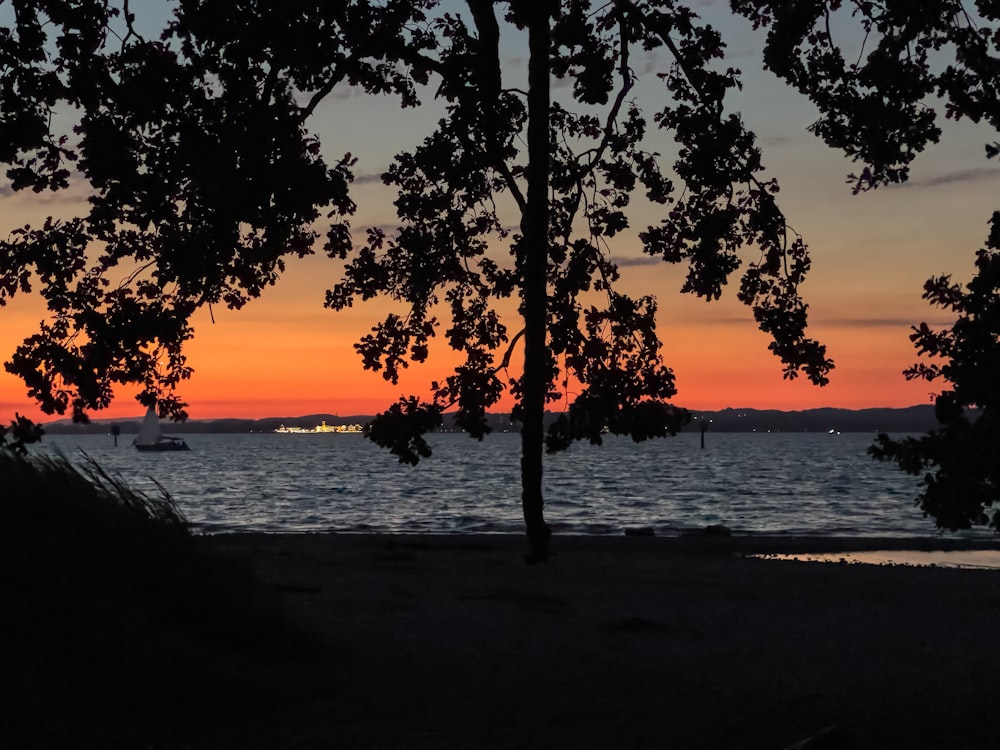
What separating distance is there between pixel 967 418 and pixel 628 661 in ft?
12.5

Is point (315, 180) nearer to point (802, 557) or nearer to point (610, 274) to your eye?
point (610, 274)

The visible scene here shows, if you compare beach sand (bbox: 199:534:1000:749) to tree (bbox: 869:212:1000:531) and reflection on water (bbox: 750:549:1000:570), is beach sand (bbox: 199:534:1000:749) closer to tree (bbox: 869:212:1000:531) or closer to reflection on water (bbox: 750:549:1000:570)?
tree (bbox: 869:212:1000:531)

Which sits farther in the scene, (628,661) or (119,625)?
(628,661)

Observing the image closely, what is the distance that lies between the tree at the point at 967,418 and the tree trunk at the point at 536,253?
10.2 meters

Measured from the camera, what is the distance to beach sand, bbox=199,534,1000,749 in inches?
323

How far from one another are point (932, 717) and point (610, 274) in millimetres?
13132

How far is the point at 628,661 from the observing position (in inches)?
413

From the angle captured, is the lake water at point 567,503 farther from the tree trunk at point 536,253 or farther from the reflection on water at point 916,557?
the tree trunk at point 536,253

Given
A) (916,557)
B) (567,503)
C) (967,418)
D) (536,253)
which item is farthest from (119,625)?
(567,503)

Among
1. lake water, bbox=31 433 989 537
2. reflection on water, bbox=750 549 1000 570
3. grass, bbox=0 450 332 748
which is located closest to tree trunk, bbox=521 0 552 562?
grass, bbox=0 450 332 748

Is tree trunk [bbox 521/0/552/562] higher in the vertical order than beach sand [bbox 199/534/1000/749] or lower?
higher

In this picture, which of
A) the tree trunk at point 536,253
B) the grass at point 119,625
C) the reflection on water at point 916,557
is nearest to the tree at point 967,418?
the grass at point 119,625

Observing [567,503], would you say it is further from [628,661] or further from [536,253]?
[628,661]

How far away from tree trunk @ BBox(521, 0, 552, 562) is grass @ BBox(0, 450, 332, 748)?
9.11 meters
